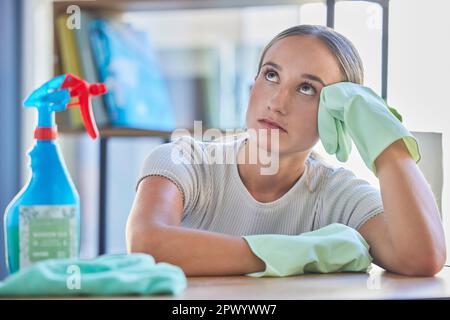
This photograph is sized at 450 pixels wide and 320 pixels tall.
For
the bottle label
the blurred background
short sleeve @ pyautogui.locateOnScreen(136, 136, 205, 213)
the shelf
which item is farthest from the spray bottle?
the shelf

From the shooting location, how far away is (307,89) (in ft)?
3.06

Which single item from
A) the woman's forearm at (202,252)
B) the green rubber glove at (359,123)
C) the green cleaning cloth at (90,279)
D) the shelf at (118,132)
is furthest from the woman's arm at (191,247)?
the shelf at (118,132)

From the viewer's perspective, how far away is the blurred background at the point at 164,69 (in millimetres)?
1172

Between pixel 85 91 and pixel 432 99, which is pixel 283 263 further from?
pixel 432 99

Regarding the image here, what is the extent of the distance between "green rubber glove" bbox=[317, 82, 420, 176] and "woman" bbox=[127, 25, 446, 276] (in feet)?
0.08

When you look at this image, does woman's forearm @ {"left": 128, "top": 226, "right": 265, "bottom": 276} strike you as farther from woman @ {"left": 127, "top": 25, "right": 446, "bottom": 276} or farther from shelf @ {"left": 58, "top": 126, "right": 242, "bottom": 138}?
shelf @ {"left": 58, "top": 126, "right": 242, "bottom": 138}

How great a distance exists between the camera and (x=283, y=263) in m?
0.76

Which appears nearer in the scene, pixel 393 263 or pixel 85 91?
pixel 85 91

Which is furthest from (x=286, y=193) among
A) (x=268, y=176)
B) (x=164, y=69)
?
(x=164, y=69)

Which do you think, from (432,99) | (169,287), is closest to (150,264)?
(169,287)

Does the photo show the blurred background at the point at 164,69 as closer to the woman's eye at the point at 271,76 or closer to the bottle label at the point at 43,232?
the woman's eye at the point at 271,76

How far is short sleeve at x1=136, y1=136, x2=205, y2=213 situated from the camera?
0.91 metres

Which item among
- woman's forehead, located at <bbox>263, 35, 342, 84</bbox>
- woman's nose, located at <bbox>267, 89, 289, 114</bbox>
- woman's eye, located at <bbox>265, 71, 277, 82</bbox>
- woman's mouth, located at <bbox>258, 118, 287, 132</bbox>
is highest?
woman's forehead, located at <bbox>263, 35, 342, 84</bbox>
